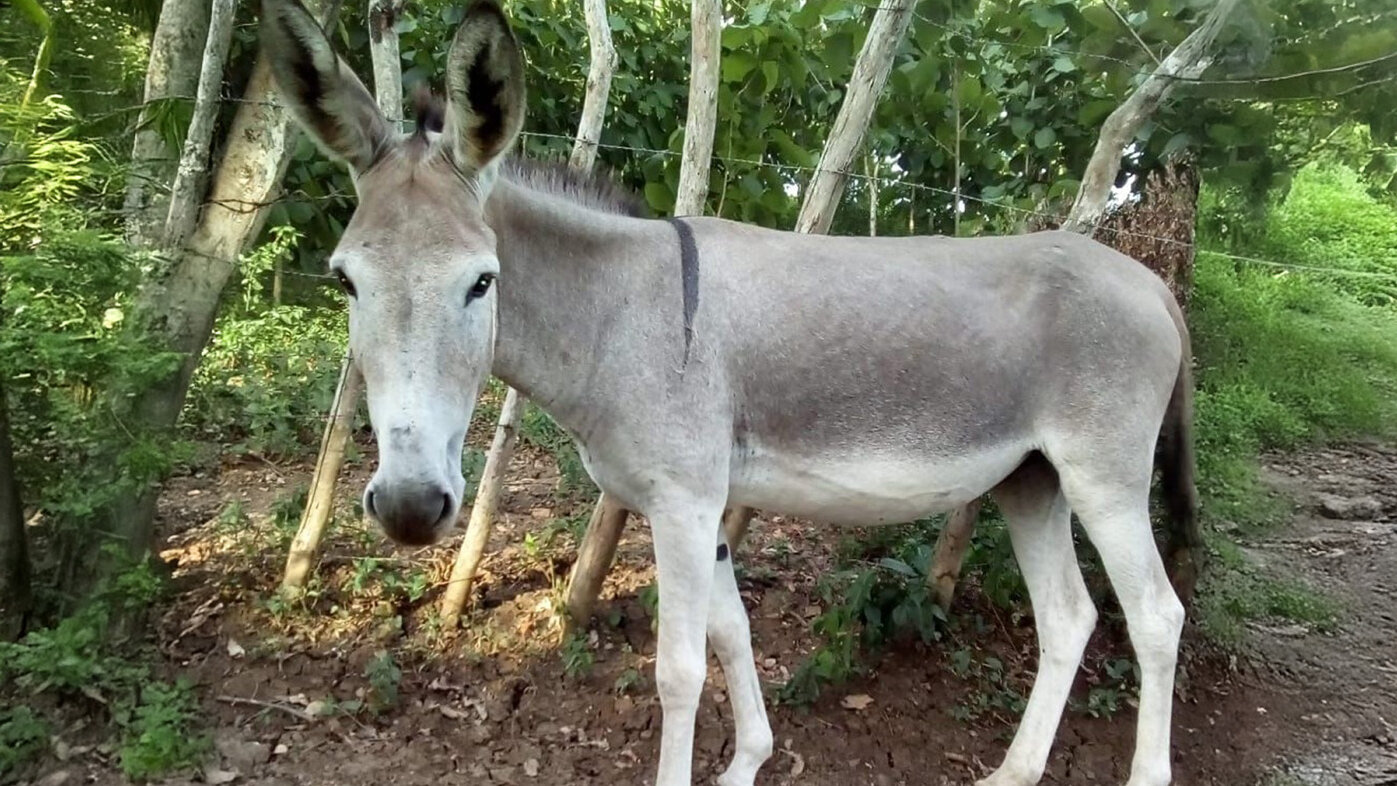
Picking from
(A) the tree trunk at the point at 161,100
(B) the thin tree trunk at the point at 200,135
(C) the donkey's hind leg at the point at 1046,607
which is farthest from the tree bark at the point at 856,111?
(A) the tree trunk at the point at 161,100

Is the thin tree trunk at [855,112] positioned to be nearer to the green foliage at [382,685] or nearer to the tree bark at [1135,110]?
the tree bark at [1135,110]

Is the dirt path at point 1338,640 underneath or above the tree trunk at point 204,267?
underneath

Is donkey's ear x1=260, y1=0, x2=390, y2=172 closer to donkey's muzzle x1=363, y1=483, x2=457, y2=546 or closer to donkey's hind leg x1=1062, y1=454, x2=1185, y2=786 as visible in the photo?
donkey's muzzle x1=363, y1=483, x2=457, y2=546

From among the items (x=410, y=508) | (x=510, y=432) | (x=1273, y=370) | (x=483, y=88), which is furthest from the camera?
(x=1273, y=370)

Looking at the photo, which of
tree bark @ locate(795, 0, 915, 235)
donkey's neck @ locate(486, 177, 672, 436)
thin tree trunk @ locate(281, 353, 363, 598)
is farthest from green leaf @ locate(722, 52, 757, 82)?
thin tree trunk @ locate(281, 353, 363, 598)

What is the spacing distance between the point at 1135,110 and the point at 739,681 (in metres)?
2.70

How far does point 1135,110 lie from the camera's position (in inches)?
139

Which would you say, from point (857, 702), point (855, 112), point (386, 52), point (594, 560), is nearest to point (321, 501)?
point (594, 560)

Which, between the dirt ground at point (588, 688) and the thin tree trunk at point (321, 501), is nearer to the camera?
the dirt ground at point (588, 688)

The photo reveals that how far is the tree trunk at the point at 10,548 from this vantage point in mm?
3020

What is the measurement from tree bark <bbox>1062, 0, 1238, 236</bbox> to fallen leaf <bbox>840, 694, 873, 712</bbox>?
7.07ft

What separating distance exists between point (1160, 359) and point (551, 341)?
1907 millimetres

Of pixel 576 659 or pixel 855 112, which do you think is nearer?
pixel 855 112

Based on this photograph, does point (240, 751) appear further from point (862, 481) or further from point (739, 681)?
point (862, 481)
